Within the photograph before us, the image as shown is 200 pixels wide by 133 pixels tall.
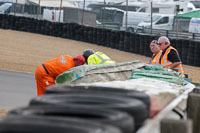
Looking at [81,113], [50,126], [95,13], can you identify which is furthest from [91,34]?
[50,126]

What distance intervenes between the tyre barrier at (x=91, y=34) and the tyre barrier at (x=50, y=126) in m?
19.3

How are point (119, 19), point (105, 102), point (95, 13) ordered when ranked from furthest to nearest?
point (119, 19) → point (95, 13) → point (105, 102)

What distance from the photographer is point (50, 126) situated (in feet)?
8.93

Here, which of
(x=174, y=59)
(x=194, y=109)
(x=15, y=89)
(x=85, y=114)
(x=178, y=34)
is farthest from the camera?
(x=178, y=34)

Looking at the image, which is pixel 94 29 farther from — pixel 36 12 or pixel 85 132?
pixel 85 132

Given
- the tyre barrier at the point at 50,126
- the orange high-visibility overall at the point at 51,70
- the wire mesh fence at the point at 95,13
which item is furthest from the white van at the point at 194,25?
the tyre barrier at the point at 50,126

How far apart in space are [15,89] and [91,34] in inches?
557

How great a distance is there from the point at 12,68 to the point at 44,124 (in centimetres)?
1705

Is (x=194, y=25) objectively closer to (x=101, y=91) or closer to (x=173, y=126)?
(x=101, y=91)

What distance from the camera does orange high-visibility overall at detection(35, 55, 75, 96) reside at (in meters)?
8.87

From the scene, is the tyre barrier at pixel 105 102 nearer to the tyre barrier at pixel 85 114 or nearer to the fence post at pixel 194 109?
the tyre barrier at pixel 85 114

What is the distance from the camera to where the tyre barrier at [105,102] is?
3.48m

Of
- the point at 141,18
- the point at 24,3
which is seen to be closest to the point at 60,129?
the point at 141,18

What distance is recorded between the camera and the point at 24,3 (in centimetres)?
3578
